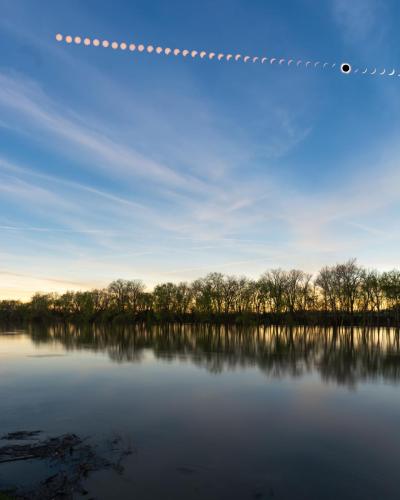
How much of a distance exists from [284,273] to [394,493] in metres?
104

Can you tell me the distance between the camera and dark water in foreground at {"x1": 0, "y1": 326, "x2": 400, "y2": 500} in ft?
34.3

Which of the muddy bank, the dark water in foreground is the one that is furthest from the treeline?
the muddy bank

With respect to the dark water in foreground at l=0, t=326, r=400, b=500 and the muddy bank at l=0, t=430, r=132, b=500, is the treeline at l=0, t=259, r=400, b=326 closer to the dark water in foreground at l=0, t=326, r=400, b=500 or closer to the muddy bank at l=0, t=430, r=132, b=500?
the dark water in foreground at l=0, t=326, r=400, b=500

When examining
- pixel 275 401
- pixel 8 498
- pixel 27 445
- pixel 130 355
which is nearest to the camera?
pixel 8 498

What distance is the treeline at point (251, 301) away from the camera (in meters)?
98.9

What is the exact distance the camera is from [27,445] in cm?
1291

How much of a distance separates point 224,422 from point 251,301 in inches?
3906

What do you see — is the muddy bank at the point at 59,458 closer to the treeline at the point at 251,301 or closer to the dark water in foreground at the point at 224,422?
the dark water in foreground at the point at 224,422

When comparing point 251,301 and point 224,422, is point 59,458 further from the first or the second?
point 251,301

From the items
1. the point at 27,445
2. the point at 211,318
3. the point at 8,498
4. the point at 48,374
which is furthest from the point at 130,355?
the point at 211,318

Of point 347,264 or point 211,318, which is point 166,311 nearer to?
point 211,318

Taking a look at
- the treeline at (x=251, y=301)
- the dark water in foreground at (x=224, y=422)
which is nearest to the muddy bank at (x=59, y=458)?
the dark water in foreground at (x=224, y=422)

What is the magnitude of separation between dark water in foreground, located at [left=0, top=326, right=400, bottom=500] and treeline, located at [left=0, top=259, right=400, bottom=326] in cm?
7061

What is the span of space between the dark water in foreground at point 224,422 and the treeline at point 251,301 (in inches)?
2780
